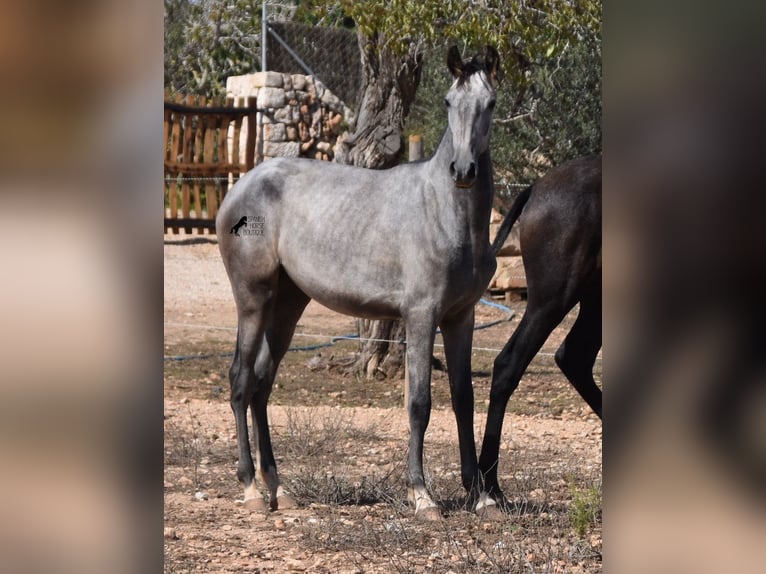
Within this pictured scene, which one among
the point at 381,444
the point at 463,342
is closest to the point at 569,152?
the point at 381,444

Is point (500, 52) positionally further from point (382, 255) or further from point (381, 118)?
point (382, 255)

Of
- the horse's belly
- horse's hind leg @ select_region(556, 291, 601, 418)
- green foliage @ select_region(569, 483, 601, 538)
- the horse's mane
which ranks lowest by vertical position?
green foliage @ select_region(569, 483, 601, 538)

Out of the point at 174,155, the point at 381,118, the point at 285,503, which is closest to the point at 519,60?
the point at 381,118

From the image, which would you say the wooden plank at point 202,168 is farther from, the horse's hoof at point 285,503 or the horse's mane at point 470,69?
the horse's mane at point 470,69

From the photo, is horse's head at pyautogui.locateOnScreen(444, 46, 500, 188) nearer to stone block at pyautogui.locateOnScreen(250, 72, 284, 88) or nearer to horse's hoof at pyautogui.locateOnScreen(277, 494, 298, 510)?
horse's hoof at pyautogui.locateOnScreen(277, 494, 298, 510)

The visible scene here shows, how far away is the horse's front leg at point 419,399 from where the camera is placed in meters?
3.93

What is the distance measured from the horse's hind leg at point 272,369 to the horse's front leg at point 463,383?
795 mm

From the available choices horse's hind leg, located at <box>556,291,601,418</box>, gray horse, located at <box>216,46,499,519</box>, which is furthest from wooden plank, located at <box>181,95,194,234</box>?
horse's hind leg, located at <box>556,291,601,418</box>

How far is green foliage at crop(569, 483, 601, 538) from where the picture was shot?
11.4 feet
